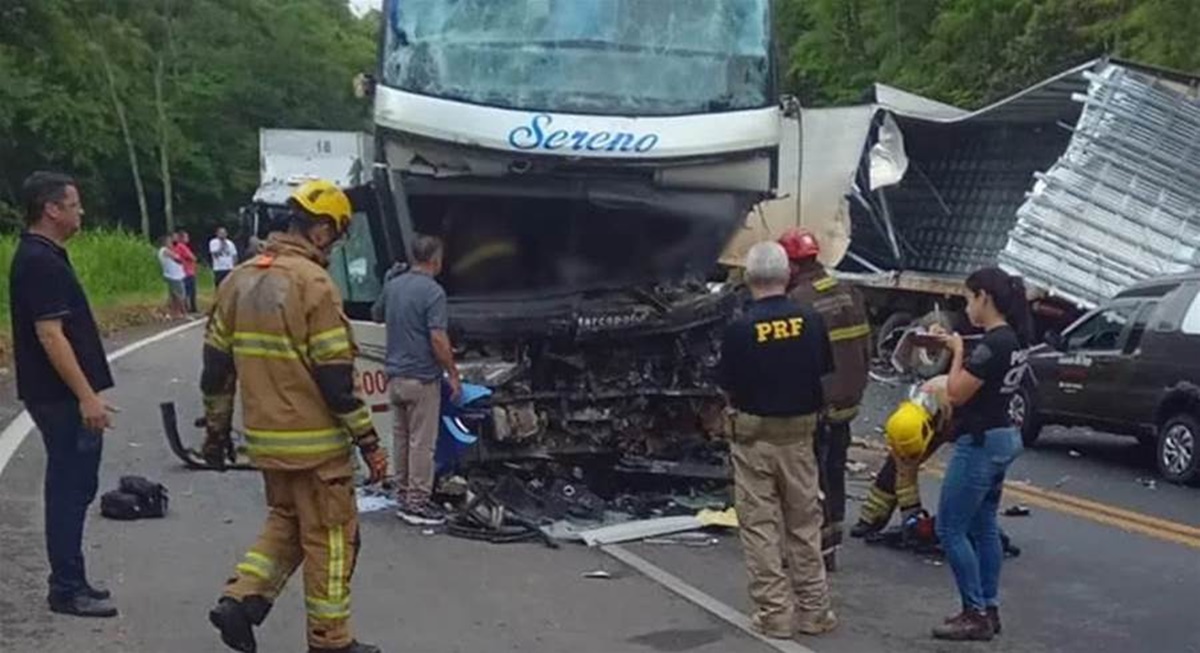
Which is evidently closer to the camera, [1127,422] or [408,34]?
[408,34]

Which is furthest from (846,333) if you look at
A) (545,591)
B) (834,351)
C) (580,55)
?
(580,55)

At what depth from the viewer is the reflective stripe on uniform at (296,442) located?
7320 mm

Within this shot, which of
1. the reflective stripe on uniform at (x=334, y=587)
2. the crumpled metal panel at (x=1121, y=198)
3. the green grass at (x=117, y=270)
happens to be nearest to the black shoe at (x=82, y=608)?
the reflective stripe on uniform at (x=334, y=587)

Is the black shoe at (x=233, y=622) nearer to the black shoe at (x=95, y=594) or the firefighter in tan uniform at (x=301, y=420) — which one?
the firefighter in tan uniform at (x=301, y=420)

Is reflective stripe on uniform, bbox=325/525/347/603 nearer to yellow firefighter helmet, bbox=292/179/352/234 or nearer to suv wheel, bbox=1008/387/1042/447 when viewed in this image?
yellow firefighter helmet, bbox=292/179/352/234

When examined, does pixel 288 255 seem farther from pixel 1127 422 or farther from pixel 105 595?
pixel 1127 422

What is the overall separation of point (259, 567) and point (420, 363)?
13.5 ft

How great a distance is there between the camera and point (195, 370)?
2234cm

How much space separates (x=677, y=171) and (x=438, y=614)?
409cm

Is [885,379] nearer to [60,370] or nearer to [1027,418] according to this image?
[1027,418]

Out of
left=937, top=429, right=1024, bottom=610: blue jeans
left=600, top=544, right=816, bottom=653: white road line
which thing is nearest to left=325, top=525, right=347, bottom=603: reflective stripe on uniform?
left=600, top=544, right=816, bottom=653: white road line

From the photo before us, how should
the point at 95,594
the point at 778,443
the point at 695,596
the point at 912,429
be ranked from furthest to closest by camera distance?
the point at 912,429 < the point at 695,596 < the point at 778,443 < the point at 95,594

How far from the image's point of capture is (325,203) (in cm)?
754

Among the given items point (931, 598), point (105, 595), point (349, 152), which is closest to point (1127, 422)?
point (931, 598)
